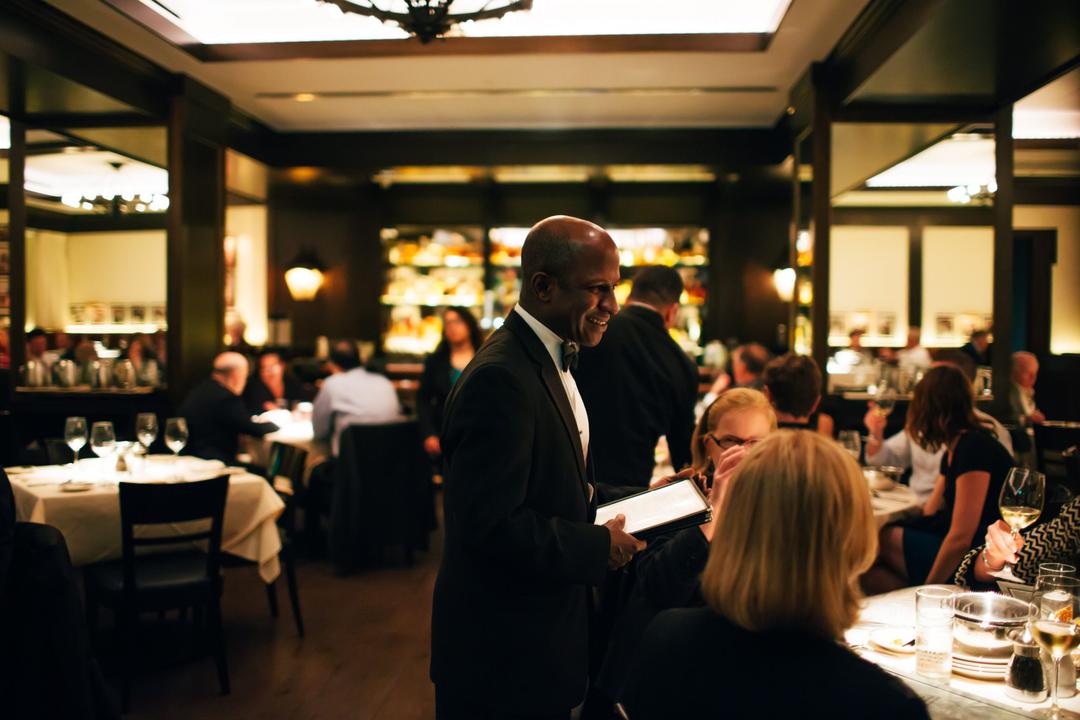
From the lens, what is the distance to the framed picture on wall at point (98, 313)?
411 inches

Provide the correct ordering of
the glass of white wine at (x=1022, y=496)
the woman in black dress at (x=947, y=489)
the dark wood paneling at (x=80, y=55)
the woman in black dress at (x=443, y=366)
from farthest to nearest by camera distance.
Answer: the woman in black dress at (x=443, y=366)
the dark wood paneling at (x=80, y=55)
the woman in black dress at (x=947, y=489)
the glass of white wine at (x=1022, y=496)

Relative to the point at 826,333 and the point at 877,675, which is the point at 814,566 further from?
the point at 826,333

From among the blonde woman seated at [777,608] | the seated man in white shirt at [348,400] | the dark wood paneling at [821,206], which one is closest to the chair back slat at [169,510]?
the seated man in white shirt at [348,400]

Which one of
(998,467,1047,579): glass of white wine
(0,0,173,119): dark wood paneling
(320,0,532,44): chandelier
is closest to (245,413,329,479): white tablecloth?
(0,0,173,119): dark wood paneling

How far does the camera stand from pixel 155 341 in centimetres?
864

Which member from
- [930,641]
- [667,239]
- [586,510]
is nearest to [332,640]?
[586,510]

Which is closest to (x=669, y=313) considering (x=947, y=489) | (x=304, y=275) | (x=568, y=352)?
(x=947, y=489)

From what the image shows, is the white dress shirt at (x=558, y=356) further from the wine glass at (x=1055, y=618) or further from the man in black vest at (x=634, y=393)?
the man in black vest at (x=634, y=393)

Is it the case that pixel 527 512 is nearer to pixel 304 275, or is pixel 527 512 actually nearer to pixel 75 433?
pixel 75 433

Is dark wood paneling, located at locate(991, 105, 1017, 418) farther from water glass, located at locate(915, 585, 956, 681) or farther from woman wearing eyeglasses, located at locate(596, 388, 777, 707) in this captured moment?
water glass, located at locate(915, 585, 956, 681)

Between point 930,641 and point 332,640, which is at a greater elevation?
point 930,641

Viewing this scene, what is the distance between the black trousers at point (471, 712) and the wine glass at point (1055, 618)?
3.07ft

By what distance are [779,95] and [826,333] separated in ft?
7.55

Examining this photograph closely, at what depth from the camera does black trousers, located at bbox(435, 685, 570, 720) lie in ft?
5.63
